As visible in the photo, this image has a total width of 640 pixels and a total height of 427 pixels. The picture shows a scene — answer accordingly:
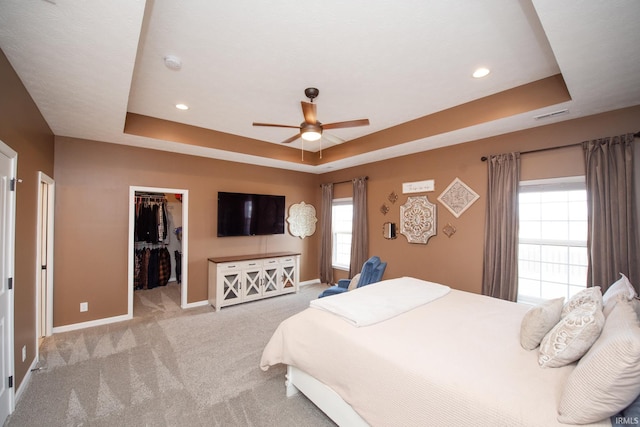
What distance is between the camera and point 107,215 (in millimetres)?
3760

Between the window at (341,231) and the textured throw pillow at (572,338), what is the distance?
4.05m

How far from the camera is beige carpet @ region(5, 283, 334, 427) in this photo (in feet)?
6.51

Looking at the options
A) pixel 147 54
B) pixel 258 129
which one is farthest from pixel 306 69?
pixel 258 129

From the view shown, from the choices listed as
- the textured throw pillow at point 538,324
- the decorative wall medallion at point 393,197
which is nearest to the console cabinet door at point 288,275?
the decorative wall medallion at point 393,197

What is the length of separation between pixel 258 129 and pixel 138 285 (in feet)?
13.4

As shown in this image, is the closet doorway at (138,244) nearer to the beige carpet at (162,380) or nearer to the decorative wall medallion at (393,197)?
the beige carpet at (162,380)

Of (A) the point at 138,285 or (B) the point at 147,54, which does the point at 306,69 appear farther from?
(A) the point at 138,285

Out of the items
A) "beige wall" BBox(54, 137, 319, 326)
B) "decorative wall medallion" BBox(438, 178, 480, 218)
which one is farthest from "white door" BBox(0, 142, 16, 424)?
"decorative wall medallion" BBox(438, 178, 480, 218)

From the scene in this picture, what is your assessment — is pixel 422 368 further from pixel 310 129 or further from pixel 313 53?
pixel 313 53

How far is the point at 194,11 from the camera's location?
1.74 meters

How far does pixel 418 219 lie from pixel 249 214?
2.94m

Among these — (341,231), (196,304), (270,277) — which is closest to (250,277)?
(270,277)

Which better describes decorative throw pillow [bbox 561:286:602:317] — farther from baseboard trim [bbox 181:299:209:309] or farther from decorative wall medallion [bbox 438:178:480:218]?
baseboard trim [bbox 181:299:209:309]

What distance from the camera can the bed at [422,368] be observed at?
3.98 ft
